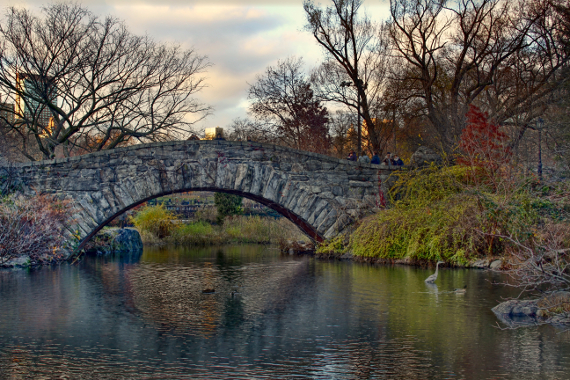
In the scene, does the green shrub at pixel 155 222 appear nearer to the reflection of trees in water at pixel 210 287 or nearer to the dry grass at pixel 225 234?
the dry grass at pixel 225 234

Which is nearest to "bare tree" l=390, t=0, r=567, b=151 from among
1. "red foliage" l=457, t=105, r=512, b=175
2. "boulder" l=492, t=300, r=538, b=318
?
"red foliage" l=457, t=105, r=512, b=175

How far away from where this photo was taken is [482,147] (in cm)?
1514

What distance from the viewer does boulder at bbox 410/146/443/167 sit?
53.4ft

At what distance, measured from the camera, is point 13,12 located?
1931 centimetres

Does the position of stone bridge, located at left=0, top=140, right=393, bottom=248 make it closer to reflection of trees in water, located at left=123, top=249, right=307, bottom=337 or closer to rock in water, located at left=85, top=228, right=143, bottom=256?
reflection of trees in water, located at left=123, top=249, right=307, bottom=337

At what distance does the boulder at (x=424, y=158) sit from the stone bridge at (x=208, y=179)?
127 centimetres

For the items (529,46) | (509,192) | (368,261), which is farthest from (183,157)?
(529,46)

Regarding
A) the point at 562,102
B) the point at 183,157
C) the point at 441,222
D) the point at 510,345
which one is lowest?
the point at 510,345

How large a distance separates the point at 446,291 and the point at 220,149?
691cm

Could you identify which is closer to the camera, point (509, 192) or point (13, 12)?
point (509, 192)

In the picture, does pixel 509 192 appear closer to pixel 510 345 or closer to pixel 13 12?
pixel 510 345

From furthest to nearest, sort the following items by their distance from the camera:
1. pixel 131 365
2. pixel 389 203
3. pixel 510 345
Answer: pixel 389 203 → pixel 510 345 → pixel 131 365

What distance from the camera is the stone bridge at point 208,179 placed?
47.0 feet

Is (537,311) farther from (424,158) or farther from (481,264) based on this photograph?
(424,158)
